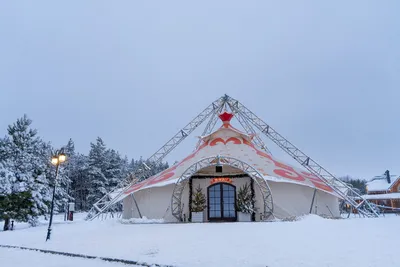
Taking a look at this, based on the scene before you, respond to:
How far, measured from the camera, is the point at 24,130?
25.1 meters

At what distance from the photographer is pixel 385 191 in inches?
1638

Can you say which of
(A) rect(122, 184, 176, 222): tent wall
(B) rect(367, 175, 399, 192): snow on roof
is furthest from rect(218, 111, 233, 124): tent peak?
(B) rect(367, 175, 399, 192): snow on roof

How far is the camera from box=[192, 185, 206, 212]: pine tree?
58.9 feet

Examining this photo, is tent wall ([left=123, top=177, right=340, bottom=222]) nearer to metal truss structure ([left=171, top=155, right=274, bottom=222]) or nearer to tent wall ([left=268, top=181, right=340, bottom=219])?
tent wall ([left=268, top=181, right=340, bottom=219])

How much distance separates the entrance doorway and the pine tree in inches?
32.1

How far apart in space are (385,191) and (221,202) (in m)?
35.6

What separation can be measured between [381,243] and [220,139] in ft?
48.2

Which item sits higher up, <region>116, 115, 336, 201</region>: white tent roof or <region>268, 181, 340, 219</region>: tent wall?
<region>116, 115, 336, 201</region>: white tent roof

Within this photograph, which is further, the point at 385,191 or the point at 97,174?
the point at 97,174

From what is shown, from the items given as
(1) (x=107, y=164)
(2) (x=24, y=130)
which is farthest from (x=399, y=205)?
(2) (x=24, y=130)

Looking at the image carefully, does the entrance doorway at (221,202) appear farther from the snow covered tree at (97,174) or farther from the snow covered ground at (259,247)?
the snow covered tree at (97,174)

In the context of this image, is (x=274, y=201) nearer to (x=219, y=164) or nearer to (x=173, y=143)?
(x=219, y=164)

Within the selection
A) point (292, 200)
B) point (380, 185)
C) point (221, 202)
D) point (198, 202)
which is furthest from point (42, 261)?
point (380, 185)

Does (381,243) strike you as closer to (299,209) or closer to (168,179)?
(299,209)
